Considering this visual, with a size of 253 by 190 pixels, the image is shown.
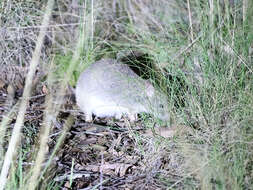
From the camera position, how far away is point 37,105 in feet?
13.3

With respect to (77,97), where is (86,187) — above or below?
below

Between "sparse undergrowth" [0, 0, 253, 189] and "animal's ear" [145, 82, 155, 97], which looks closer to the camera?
"sparse undergrowth" [0, 0, 253, 189]

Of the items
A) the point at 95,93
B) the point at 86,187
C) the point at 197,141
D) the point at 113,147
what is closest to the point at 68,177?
the point at 86,187

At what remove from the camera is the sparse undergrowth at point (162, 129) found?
2.48 meters

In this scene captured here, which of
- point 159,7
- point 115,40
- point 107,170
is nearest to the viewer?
point 107,170

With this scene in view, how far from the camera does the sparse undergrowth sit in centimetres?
248

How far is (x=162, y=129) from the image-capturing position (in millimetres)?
3125

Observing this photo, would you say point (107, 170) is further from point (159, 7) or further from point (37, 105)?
point (159, 7)

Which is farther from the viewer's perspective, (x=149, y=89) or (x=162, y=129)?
(x=149, y=89)

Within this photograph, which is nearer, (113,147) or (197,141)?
(197,141)

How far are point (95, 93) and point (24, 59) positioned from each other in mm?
1038

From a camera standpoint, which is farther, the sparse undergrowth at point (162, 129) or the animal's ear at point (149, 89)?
the animal's ear at point (149, 89)

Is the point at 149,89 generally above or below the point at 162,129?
above

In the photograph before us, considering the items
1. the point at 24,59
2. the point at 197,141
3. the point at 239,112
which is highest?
the point at 24,59
